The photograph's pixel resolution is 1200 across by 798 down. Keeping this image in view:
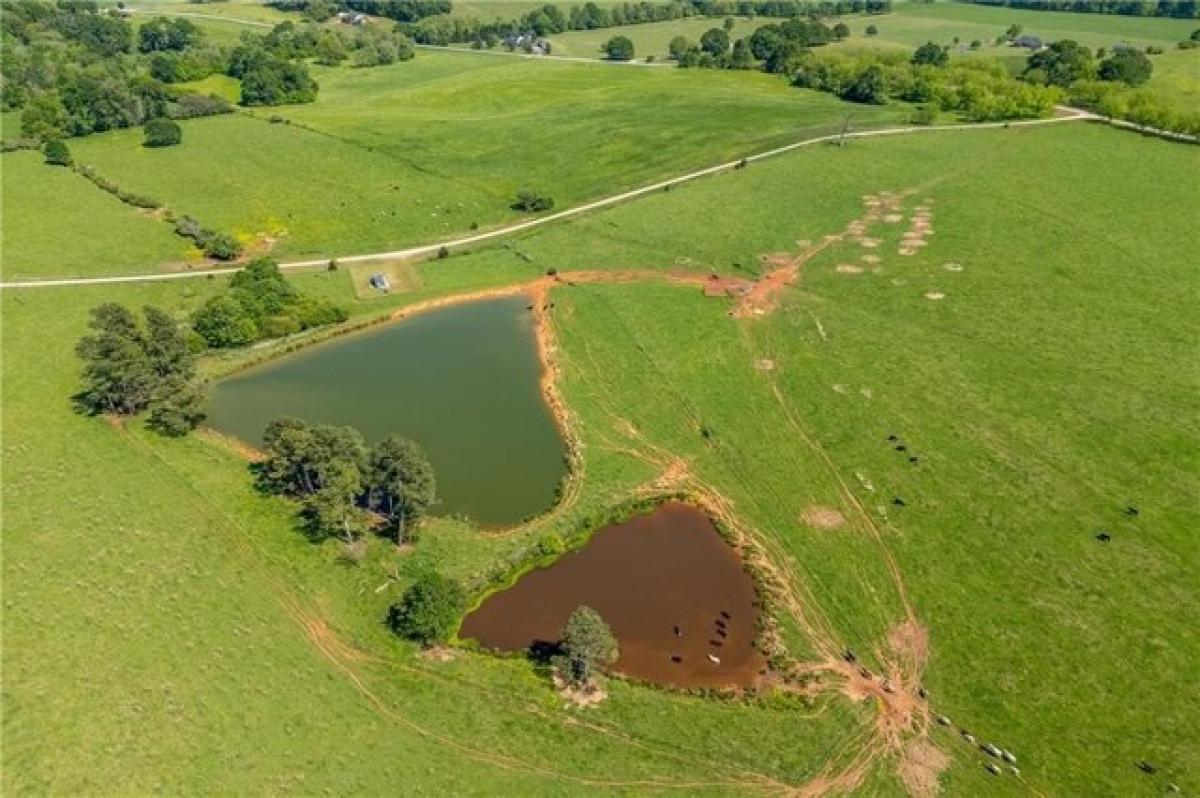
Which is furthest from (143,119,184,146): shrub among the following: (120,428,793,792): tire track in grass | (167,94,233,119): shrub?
(120,428,793,792): tire track in grass

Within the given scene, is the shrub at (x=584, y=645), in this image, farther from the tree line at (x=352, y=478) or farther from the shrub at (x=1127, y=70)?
the shrub at (x=1127, y=70)

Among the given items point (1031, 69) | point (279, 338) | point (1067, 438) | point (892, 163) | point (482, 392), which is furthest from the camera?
point (1031, 69)

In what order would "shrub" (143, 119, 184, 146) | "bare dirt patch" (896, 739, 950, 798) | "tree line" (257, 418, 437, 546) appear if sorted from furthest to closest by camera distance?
"shrub" (143, 119, 184, 146) < "tree line" (257, 418, 437, 546) < "bare dirt patch" (896, 739, 950, 798)

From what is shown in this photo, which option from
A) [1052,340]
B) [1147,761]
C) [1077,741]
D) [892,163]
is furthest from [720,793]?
[892,163]

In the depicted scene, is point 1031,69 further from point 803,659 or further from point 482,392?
point 803,659

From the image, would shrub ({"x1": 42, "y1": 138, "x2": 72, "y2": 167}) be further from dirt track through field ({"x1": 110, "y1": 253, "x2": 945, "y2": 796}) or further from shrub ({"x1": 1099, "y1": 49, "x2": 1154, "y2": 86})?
shrub ({"x1": 1099, "y1": 49, "x2": 1154, "y2": 86})

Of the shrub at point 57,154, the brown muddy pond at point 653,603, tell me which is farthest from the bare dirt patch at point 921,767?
the shrub at point 57,154
